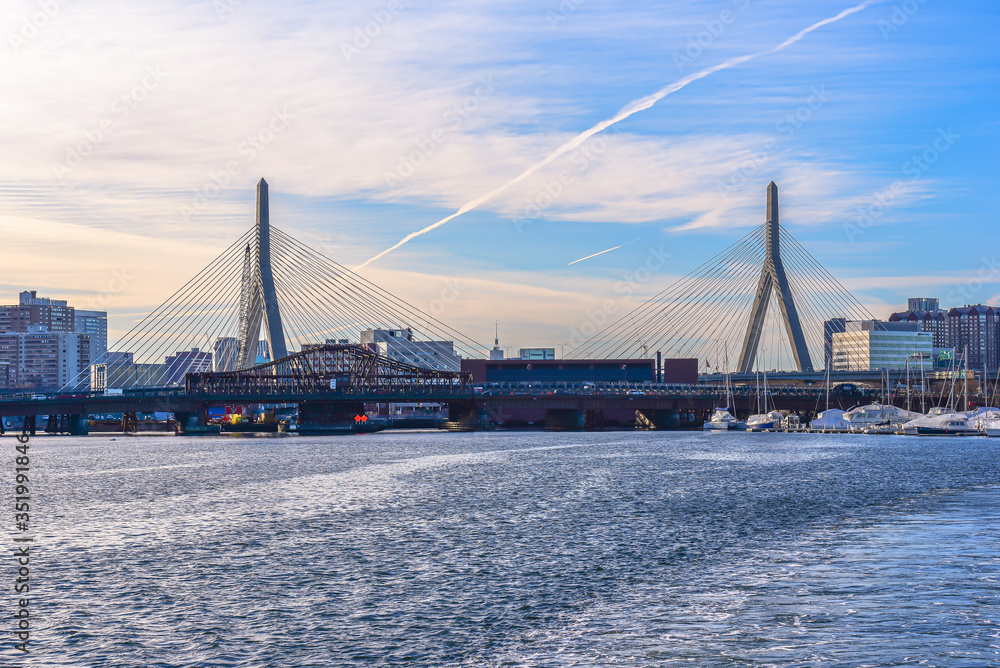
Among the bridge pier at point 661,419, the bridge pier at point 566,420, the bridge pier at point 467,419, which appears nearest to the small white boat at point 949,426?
the bridge pier at point 661,419

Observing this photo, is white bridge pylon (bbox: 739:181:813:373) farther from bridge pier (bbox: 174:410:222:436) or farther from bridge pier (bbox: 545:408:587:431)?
bridge pier (bbox: 174:410:222:436)

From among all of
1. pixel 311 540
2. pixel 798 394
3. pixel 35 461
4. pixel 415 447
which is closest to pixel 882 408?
pixel 798 394

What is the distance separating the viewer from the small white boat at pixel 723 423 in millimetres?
154125

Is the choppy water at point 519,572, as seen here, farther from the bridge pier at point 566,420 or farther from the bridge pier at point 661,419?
the bridge pier at point 566,420

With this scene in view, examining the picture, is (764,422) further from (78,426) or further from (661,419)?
(78,426)

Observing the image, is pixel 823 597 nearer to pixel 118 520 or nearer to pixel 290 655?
pixel 290 655

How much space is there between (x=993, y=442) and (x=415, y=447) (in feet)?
213

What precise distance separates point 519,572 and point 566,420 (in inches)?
5712

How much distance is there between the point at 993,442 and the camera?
360 feet

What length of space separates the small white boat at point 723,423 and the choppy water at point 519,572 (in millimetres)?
89274

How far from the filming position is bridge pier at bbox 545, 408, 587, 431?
173m

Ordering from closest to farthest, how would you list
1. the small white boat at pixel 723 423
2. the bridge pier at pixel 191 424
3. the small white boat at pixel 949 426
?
1. the small white boat at pixel 949 426
2. the small white boat at pixel 723 423
3. the bridge pier at pixel 191 424

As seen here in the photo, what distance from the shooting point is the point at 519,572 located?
30828mm

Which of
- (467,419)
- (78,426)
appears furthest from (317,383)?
(78,426)
